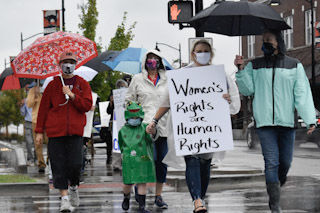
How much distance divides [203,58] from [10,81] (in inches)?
307

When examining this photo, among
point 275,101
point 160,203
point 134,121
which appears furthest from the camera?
point 160,203

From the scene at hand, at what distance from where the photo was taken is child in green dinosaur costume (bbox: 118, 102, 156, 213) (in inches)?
305

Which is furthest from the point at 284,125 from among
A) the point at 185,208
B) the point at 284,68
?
the point at 185,208

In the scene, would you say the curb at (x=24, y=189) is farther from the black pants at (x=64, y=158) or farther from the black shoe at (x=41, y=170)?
the black shoe at (x=41, y=170)

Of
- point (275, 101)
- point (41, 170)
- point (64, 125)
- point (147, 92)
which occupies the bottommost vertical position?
point (41, 170)

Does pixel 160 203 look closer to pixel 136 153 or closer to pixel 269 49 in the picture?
pixel 136 153

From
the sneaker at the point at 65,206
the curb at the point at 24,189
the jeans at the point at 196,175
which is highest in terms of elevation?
the jeans at the point at 196,175

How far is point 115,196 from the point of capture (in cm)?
980

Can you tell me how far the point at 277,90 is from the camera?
7059mm

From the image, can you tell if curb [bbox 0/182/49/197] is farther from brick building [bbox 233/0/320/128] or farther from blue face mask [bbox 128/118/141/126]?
brick building [bbox 233/0/320/128]

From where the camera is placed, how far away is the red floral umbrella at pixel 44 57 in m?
9.24

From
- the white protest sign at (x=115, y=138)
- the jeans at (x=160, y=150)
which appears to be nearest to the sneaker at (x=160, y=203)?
the jeans at (x=160, y=150)

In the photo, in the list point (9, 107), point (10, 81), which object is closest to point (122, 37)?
point (10, 81)

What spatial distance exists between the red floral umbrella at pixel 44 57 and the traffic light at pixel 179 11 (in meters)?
4.19
